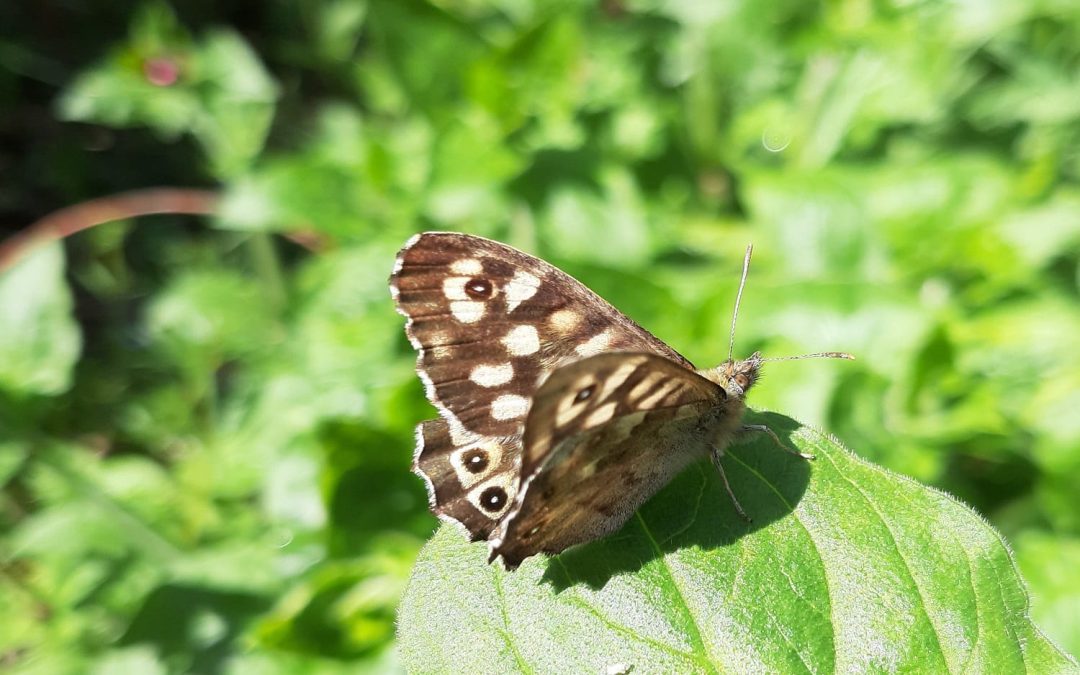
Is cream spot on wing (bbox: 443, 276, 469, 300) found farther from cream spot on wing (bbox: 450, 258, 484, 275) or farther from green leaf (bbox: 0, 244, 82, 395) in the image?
green leaf (bbox: 0, 244, 82, 395)

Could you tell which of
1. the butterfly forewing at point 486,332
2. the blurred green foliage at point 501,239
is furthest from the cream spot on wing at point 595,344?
the blurred green foliage at point 501,239

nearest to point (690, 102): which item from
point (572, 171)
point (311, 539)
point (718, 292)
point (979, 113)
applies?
point (572, 171)

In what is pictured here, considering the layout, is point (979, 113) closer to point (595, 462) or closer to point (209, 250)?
point (595, 462)

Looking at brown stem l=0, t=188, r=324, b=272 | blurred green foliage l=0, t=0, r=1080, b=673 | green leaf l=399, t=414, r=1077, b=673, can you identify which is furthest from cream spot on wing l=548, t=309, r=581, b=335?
brown stem l=0, t=188, r=324, b=272

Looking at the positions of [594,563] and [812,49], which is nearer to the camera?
[594,563]

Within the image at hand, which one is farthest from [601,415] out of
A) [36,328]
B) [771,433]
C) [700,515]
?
[36,328]

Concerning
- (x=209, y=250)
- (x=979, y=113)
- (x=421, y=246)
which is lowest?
(x=421, y=246)
